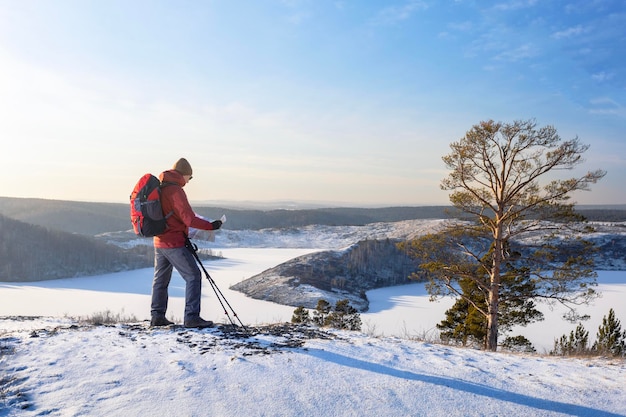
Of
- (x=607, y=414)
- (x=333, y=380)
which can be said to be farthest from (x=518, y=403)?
(x=333, y=380)

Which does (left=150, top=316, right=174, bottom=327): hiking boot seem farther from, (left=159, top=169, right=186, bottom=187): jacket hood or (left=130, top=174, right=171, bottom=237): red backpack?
(left=159, top=169, right=186, bottom=187): jacket hood

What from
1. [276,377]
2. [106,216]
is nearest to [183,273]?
[276,377]

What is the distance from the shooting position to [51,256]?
73250 millimetres

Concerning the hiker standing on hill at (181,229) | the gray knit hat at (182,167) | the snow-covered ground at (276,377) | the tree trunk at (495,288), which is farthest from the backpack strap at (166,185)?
the tree trunk at (495,288)

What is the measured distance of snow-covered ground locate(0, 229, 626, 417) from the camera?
4.03 meters

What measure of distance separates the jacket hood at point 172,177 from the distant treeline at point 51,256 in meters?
75.0

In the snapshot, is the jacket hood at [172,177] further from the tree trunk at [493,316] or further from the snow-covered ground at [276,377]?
the tree trunk at [493,316]

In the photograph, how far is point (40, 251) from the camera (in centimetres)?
7362

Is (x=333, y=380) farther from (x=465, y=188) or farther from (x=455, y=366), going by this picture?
(x=465, y=188)

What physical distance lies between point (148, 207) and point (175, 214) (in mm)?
450

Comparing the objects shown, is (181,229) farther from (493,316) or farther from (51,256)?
(51,256)

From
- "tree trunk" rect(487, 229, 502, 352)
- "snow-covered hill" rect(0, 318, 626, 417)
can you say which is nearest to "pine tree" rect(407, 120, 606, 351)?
"tree trunk" rect(487, 229, 502, 352)

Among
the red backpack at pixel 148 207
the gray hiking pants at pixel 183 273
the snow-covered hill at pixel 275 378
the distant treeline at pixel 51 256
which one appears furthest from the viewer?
the distant treeline at pixel 51 256

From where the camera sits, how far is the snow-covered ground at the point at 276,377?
4.03m
